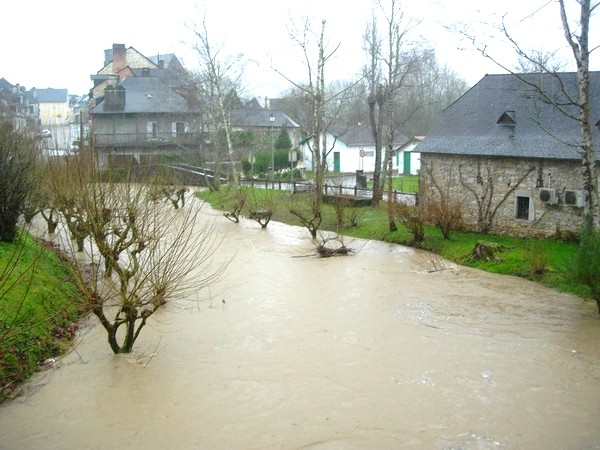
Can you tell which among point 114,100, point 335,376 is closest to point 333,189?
point 335,376

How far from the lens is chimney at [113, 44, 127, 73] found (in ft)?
196

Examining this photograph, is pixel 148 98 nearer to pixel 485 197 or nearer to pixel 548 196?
pixel 485 197

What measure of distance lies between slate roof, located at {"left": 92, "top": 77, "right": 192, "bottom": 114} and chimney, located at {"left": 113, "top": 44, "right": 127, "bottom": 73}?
29.5 feet

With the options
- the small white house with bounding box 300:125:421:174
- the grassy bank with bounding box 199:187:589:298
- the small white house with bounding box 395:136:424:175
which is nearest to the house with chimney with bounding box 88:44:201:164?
→ the small white house with bounding box 300:125:421:174

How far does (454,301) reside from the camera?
595 inches

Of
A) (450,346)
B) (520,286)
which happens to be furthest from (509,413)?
(520,286)

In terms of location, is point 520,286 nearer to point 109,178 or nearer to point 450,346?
point 450,346

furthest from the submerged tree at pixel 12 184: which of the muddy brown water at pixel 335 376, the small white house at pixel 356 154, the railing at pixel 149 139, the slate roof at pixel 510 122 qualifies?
the small white house at pixel 356 154

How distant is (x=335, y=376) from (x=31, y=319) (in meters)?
5.11

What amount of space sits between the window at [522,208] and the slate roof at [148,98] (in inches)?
1279

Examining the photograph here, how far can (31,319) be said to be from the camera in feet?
35.5

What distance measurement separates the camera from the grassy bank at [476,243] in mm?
16422

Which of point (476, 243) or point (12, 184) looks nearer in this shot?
point (12, 184)

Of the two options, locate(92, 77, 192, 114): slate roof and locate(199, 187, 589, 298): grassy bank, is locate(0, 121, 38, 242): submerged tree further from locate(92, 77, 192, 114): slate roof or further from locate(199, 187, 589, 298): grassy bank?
locate(92, 77, 192, 114): slate roof
